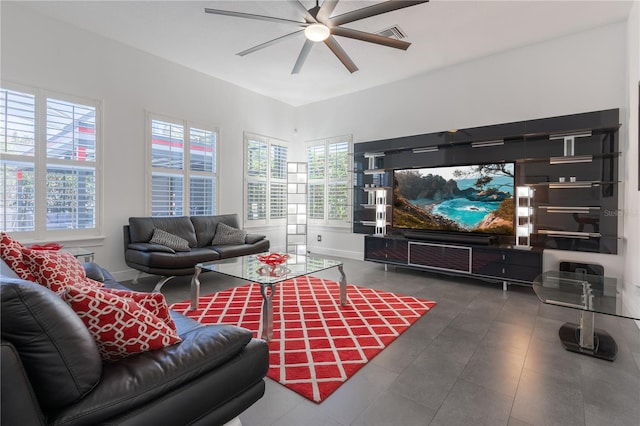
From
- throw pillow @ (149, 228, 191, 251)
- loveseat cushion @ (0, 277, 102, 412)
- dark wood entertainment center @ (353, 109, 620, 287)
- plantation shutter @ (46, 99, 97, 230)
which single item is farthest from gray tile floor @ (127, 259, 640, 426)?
plantation shutter @ (46, 99, 97, 230)

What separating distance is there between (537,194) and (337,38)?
3472 millimetres

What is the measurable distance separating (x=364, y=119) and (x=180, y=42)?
135 inches

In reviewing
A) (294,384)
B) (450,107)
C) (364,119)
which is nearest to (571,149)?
(450,107)

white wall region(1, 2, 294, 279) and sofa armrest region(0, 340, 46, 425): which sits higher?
white wall region(1, 2, 294, 279)

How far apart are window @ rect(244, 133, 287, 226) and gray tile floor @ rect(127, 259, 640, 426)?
13.7ft

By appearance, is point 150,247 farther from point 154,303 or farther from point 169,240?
point 154,303

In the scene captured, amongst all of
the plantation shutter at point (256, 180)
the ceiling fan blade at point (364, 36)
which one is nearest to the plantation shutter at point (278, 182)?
the plantation shutter at point (256, 180)

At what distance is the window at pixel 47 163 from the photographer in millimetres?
3604

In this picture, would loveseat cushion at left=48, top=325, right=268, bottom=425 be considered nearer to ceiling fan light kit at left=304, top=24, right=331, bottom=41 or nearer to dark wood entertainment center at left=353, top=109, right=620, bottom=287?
ceiling fan light kit at left=304, top=24, right=331, bottom=41

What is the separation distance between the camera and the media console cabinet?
4.04 metres

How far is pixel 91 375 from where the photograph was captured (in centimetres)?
104

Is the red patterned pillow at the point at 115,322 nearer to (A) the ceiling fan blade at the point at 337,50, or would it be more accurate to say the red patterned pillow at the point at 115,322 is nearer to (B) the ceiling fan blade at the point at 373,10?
(B) the ceiling fan blade at the point at 373,10

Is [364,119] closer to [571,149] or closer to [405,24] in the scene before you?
[405,24]

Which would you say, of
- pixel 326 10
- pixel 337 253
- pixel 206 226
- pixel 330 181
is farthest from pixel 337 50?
pixel 337 253
